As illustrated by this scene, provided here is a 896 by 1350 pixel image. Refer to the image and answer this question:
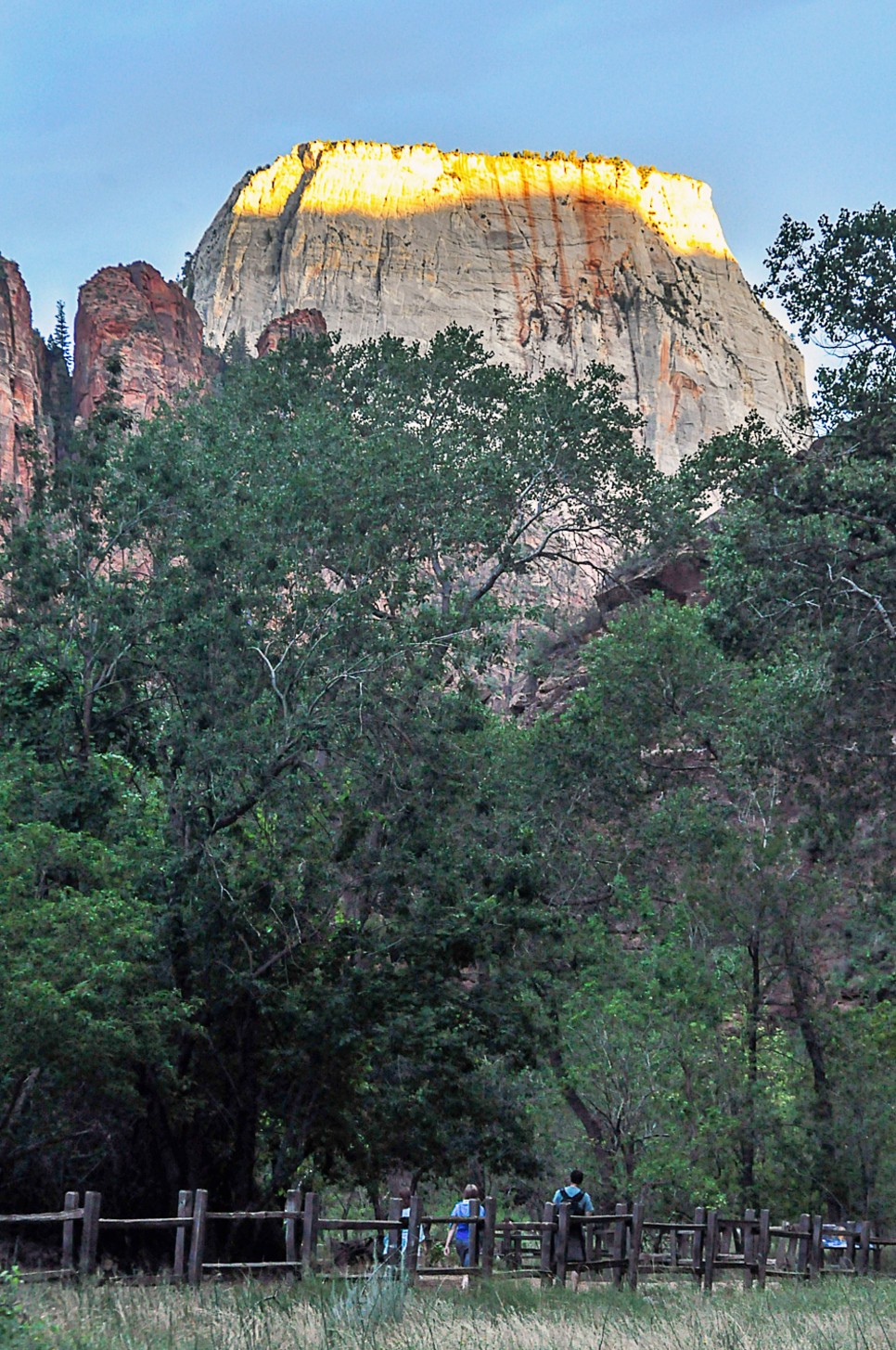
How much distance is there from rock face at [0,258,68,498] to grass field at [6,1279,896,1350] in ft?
170

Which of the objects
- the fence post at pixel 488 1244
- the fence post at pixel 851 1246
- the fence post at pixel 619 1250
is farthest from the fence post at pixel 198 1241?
the fence post at pixel 851 1246

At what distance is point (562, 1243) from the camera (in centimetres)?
1537

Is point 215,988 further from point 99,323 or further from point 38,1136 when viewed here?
point 99,323

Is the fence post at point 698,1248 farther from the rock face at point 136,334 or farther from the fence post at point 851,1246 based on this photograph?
the rock face at point 136,334

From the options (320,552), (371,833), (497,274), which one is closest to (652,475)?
(320,552)

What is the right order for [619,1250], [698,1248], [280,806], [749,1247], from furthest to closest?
[280,806] → [749,1247] → [698,1248] → [619,1250]

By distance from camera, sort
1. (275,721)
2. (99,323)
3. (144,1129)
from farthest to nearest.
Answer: (99,323)
(275,721)
(144,1129)

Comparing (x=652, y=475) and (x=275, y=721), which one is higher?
(x=652, y=475)

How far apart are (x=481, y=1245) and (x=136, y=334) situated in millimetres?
Answer: 57594

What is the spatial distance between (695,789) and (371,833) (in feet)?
50.8

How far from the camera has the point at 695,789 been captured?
36125mm

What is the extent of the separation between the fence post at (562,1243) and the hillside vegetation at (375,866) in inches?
182

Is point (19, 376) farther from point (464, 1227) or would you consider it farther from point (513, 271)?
point (464, 1227)

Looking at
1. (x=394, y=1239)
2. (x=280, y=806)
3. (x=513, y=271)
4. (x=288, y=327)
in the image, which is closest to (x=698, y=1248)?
(x=394, y=1239)
